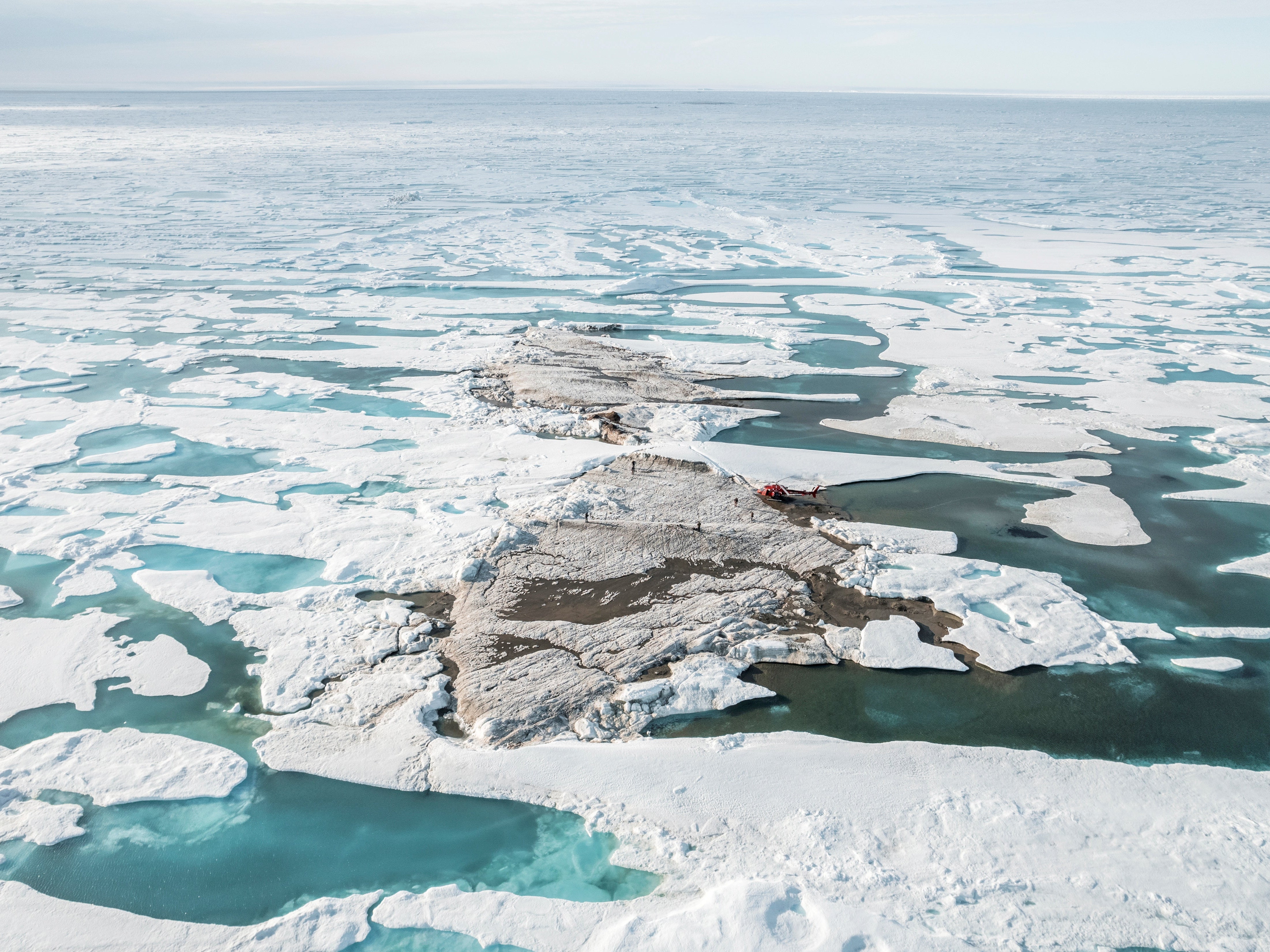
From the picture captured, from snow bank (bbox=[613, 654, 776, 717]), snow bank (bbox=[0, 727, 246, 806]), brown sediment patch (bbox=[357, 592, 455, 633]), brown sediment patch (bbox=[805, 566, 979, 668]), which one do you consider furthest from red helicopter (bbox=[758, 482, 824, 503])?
snow bank (bbox=[0, 727, 246, 806])

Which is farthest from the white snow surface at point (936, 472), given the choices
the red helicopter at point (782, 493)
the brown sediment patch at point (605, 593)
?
the brown sediment patch at point (605, 593)

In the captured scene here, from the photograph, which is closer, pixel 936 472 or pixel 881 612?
pixel 881 612

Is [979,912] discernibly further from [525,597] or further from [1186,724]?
[525,597]

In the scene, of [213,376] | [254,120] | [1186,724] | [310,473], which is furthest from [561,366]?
[254,120]

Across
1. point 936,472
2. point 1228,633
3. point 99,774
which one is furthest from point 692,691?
point 936,472

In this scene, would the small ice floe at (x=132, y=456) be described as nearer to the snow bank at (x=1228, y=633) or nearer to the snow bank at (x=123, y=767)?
the snow bank at (x=123, y=767)

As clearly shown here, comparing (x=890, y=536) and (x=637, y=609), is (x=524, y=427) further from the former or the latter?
(x=890, y=536)

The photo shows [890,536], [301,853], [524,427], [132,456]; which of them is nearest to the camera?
[301,853]
